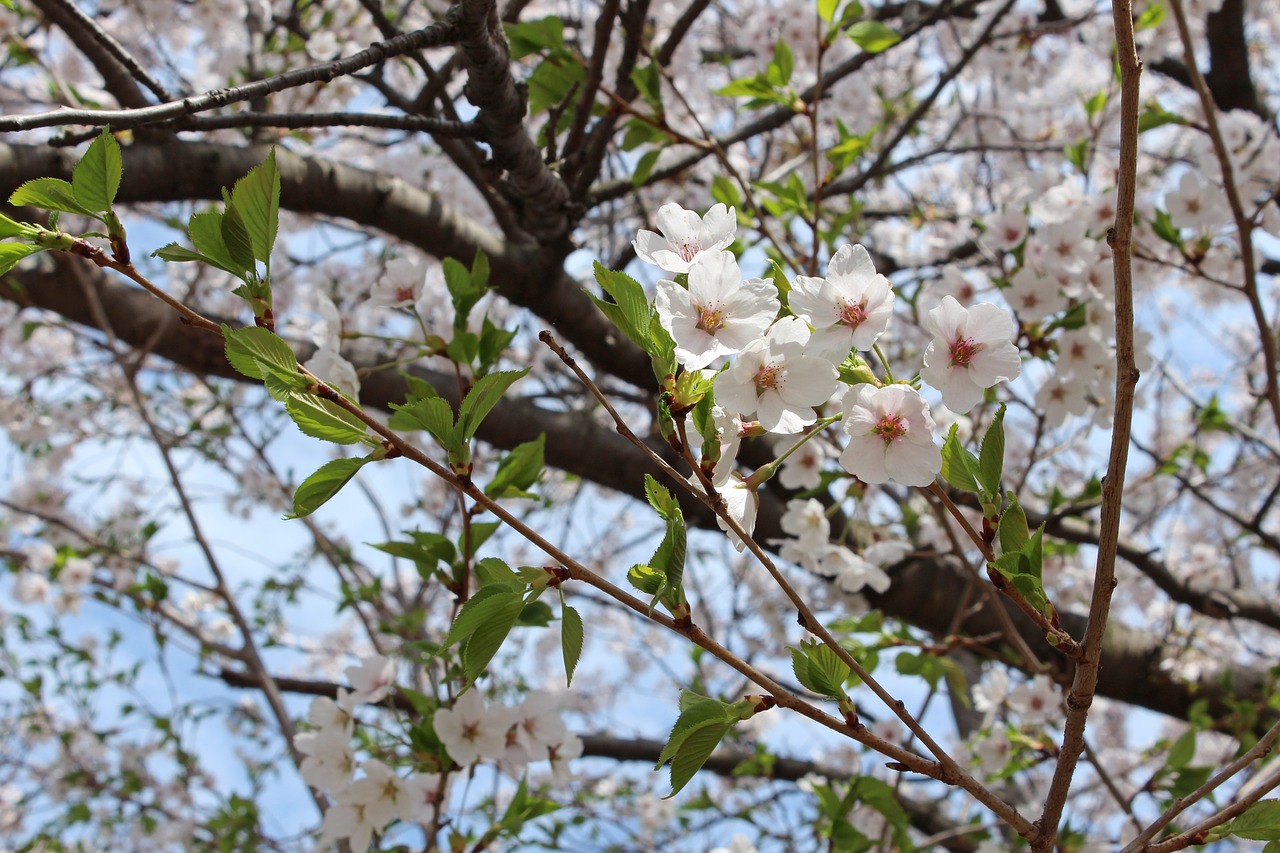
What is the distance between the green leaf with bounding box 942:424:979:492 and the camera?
75 centimetres

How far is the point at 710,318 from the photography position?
0.78 metres

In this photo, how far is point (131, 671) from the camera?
4.07 metres

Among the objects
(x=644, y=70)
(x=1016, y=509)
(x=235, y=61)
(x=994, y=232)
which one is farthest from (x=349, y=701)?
(x=235, y=61)

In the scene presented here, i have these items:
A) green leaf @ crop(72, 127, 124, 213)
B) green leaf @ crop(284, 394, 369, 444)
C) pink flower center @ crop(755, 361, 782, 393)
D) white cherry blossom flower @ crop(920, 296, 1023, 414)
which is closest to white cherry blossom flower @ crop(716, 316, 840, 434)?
pink flower center @ crop(755, 361, 782, 393)

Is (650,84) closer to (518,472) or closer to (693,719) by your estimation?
(518,472)

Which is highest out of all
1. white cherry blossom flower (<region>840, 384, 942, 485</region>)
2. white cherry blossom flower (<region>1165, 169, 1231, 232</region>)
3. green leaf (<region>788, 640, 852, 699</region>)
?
white cherry blossom flower (<region>1165, 169, 1231, 232</region>)

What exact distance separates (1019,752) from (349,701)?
1315 mm

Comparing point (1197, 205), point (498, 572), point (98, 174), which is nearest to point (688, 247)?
point (498, 572)

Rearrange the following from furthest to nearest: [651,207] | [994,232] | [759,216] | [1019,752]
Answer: [651,207], [994,232], [1019,752], [759,216]

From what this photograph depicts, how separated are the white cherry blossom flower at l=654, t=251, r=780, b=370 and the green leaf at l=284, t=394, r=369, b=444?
30 cm

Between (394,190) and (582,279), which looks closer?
(394,190)

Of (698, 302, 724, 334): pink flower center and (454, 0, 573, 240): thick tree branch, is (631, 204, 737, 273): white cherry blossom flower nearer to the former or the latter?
(698, 302, 724, 334): pink flower center

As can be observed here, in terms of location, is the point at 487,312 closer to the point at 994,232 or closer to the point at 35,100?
the point at 994,232

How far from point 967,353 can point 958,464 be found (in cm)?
12
